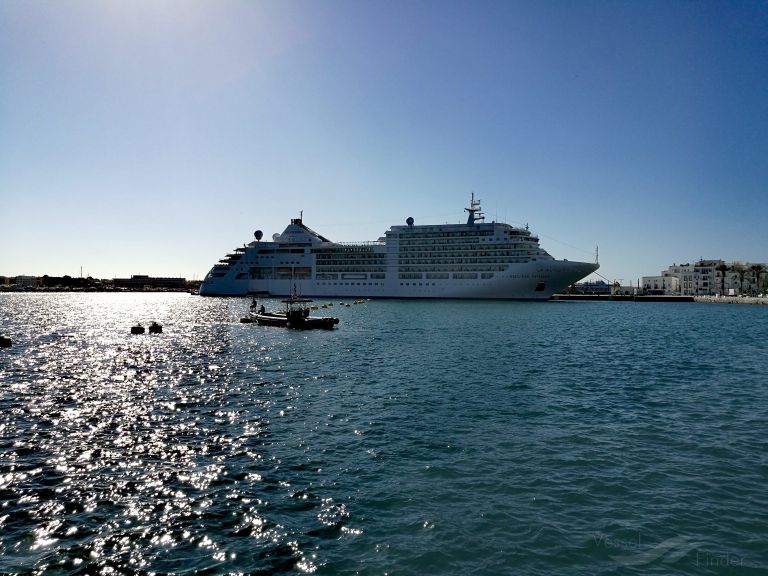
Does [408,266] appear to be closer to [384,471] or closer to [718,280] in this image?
[384,471]

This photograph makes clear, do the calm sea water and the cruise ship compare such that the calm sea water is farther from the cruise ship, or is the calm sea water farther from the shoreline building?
the shoreline building

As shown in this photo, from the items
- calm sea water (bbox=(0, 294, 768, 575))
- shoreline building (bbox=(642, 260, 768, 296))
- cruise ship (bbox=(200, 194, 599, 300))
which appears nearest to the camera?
calm sea water (bbox=(0, 294, 768, 575))

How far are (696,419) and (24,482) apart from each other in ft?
67.8

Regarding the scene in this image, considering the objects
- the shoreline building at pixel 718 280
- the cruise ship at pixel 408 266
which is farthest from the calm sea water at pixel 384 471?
the shoreline building at pixel 718 280

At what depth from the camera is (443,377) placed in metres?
24.0

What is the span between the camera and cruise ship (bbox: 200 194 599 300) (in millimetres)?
104688

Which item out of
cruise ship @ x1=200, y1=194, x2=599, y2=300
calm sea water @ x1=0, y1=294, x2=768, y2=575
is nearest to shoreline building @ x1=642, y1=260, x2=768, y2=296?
cruise ship @ x1=200, y1=194, x2=599, y2=300

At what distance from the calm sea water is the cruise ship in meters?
79.2

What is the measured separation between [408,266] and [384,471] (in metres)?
105

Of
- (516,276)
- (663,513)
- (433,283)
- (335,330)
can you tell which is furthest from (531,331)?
(433,283)

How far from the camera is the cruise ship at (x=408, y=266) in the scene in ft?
343

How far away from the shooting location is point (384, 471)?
38.4ft

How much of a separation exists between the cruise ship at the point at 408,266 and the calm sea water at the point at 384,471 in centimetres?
7923

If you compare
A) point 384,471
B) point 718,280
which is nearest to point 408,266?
point 384,471
